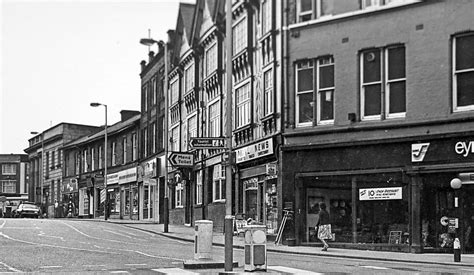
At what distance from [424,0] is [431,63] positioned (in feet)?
7.15

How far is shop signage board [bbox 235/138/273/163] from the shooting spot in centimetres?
2986

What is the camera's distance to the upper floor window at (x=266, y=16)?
100 feet

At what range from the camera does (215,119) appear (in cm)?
3962

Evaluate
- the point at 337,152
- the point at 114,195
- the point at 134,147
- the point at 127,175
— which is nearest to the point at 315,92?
the point at 337,152

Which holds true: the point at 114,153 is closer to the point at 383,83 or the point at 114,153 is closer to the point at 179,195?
the point at 179,195

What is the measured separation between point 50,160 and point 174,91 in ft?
128

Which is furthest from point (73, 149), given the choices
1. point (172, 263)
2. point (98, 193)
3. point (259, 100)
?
point (172, 263)

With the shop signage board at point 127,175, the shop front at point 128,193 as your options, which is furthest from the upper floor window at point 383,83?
the shop signage board at point 127,175

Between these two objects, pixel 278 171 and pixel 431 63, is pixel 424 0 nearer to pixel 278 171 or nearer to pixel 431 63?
pixel 431 63

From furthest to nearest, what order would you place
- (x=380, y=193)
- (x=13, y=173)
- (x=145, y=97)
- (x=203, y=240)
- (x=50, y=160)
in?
(x=13, y=173) → (x=50, y=160) → (x=145, y=97) → (x=380, y=193) → (x=203, y=240)

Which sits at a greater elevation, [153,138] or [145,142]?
[153,138]

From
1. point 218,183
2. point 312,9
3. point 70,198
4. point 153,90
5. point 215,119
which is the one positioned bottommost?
point 70,198

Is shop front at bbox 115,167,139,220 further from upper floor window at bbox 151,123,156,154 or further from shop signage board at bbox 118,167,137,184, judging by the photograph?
upper floor window at bbox 151,123,156,154

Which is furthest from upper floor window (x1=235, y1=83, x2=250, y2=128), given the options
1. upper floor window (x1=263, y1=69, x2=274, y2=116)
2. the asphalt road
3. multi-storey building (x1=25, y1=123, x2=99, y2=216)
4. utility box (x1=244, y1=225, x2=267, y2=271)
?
multi-storey building (x1=25, y1=123, x2=99, y2=216)
